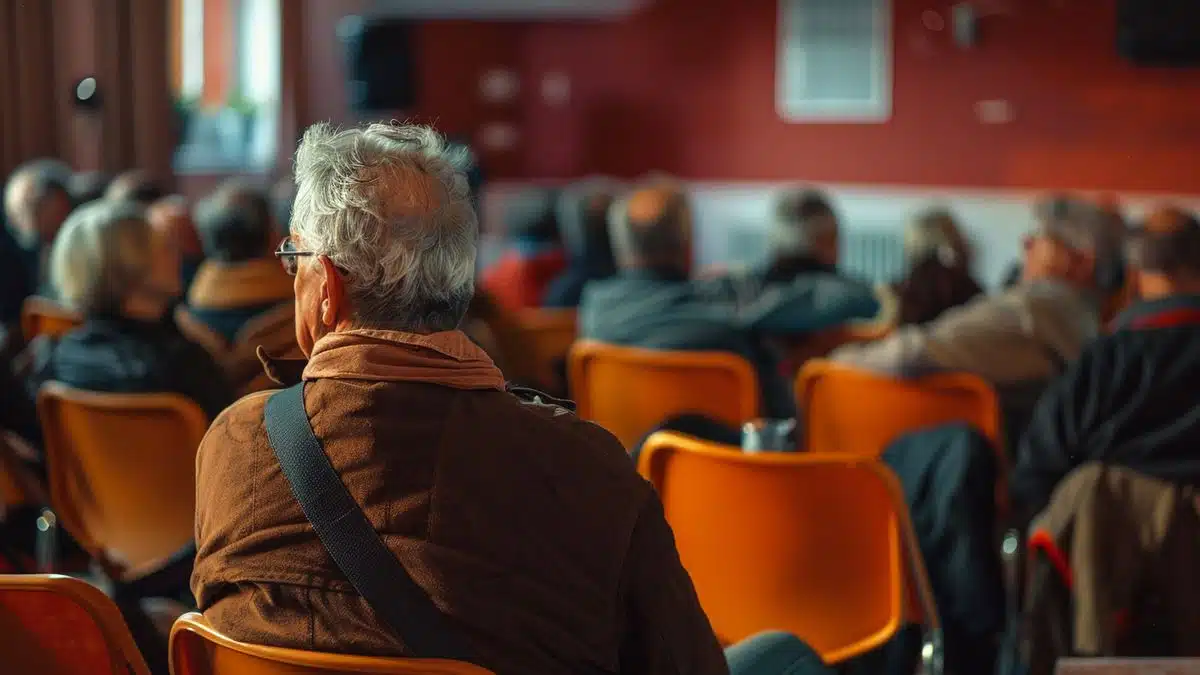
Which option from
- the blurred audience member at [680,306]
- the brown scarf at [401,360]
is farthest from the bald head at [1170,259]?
the brown scarf at [401,360]

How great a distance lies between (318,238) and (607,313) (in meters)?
2.55

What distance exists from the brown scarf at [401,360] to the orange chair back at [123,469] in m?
1.51

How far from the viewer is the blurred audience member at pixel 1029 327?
345 cm

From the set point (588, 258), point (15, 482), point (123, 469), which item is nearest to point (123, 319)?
point (123, 469)

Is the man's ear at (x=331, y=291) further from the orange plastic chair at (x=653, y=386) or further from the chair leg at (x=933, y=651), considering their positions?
the orange plastic chair at (x=653, y=386)

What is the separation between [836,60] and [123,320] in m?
7.21

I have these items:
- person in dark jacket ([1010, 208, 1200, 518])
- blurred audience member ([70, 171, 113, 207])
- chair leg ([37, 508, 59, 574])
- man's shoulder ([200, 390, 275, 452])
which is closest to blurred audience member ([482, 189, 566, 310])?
blurred audience member ([70, 171, 113, 207])

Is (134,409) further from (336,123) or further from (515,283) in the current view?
(515,283)

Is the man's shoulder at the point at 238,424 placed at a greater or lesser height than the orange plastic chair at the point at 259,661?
greater

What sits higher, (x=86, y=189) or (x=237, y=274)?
(x=86, y=189)

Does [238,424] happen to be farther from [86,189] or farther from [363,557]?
[86,189]

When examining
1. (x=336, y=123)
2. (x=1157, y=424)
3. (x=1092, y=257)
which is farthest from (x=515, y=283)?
(x=336, y=123)

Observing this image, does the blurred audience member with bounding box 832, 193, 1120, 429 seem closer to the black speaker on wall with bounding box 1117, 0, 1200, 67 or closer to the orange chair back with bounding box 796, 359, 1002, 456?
the orange chair back with bounding box 796, 359, 1002, 456

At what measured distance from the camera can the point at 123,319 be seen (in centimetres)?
317
